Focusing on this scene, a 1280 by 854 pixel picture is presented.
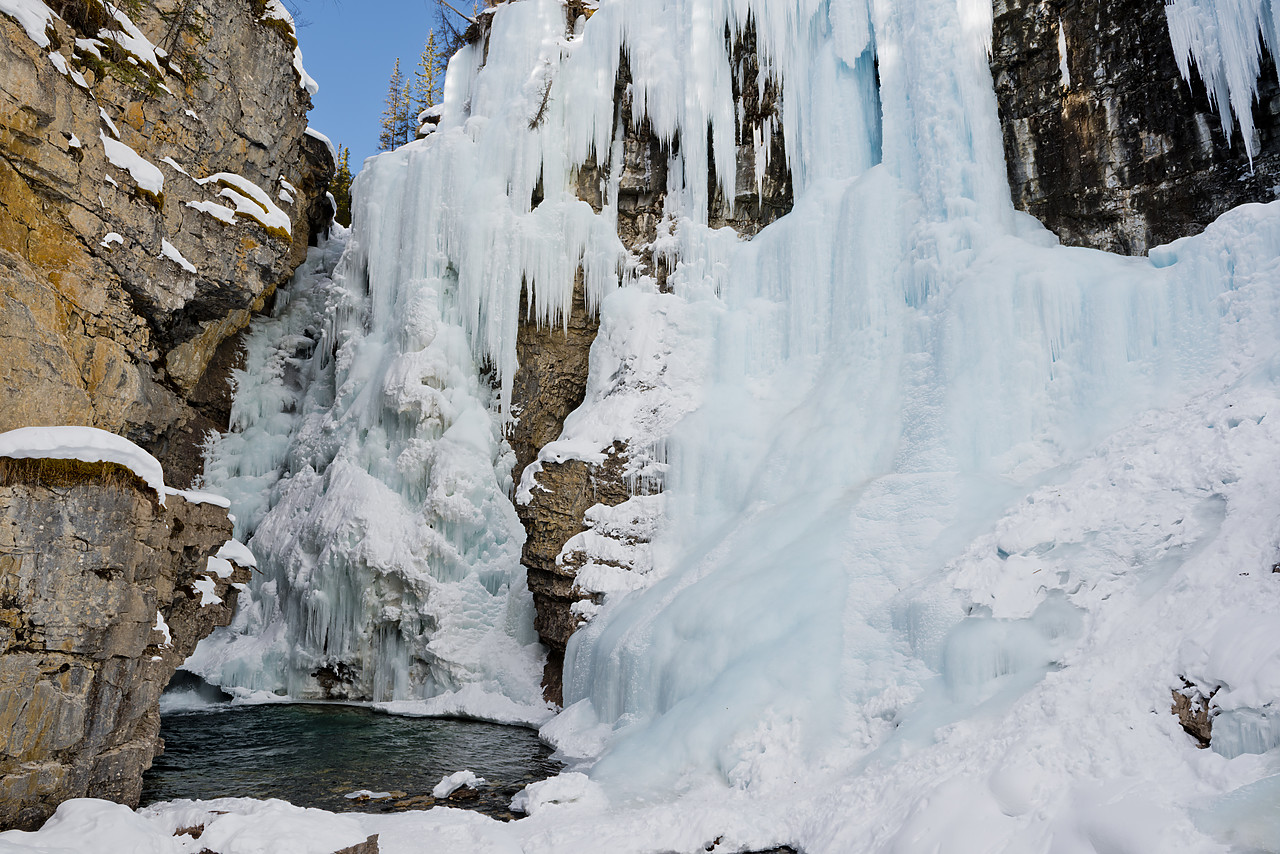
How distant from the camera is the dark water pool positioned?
7.38m

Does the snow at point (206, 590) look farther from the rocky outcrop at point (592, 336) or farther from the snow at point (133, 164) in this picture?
the rocky outcrop at point (592, 336)

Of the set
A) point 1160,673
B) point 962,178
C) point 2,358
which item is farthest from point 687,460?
point 2,358

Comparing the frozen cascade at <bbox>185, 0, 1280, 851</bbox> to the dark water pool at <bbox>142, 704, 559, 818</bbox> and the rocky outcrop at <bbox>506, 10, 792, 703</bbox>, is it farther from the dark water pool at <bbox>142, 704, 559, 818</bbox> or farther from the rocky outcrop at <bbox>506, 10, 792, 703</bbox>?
the dark water pool at <bbox>142, 704, 559, 818</bbox>

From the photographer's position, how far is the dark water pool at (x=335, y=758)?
7379mm

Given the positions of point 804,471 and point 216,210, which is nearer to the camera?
point 804,471

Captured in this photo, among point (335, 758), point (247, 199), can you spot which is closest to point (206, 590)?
point (335, 758)

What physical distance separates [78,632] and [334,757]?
12.5ft

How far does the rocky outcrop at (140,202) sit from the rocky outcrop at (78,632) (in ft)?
2.53

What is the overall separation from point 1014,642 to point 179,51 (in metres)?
12.1

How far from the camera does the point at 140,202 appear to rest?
8.12 meters

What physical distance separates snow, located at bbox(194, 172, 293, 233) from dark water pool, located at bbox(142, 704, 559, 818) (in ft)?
21.7

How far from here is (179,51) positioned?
1095cm

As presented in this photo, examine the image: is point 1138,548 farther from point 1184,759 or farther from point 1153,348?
point 1153,348

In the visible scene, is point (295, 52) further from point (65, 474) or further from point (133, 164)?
point (65, 474)
